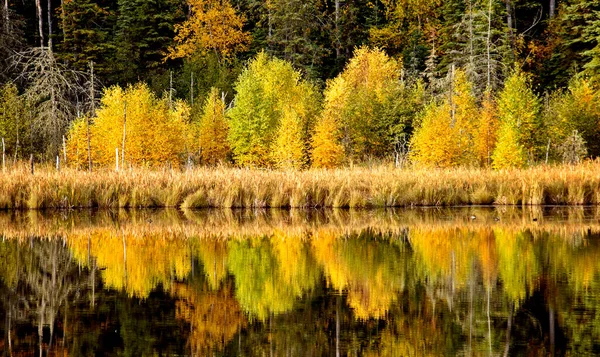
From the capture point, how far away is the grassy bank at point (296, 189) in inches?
1003

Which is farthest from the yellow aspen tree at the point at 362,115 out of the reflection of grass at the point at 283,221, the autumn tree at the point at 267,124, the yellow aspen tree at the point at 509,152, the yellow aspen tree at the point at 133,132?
the reflection of grass at the point at 283,221

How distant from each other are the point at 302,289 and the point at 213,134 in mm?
33370

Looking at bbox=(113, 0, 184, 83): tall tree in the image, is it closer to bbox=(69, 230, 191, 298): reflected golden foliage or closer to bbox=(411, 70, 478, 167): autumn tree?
bbox=(411, 70, 478, 167): autumn tree

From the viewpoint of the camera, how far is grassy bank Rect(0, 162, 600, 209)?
83.6 feet

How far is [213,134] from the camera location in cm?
4419

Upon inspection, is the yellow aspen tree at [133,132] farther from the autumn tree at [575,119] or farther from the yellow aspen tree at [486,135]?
the autumn tree at [575,119]

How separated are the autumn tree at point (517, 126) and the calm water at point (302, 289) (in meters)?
16.7

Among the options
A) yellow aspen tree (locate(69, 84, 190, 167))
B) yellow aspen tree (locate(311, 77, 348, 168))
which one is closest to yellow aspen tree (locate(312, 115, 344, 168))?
yellow aspen tree (locate(311, 77, 348, 168))

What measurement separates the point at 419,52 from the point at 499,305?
159 ft

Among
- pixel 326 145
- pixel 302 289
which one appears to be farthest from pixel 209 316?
A: pixel 326 145

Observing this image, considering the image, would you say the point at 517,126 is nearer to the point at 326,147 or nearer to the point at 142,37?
the point at 326,147

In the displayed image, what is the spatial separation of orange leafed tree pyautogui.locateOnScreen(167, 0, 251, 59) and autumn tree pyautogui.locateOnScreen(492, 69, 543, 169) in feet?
81.9

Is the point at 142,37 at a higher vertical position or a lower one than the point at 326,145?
higher

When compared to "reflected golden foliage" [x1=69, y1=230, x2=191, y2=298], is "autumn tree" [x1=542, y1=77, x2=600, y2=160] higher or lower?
higher
